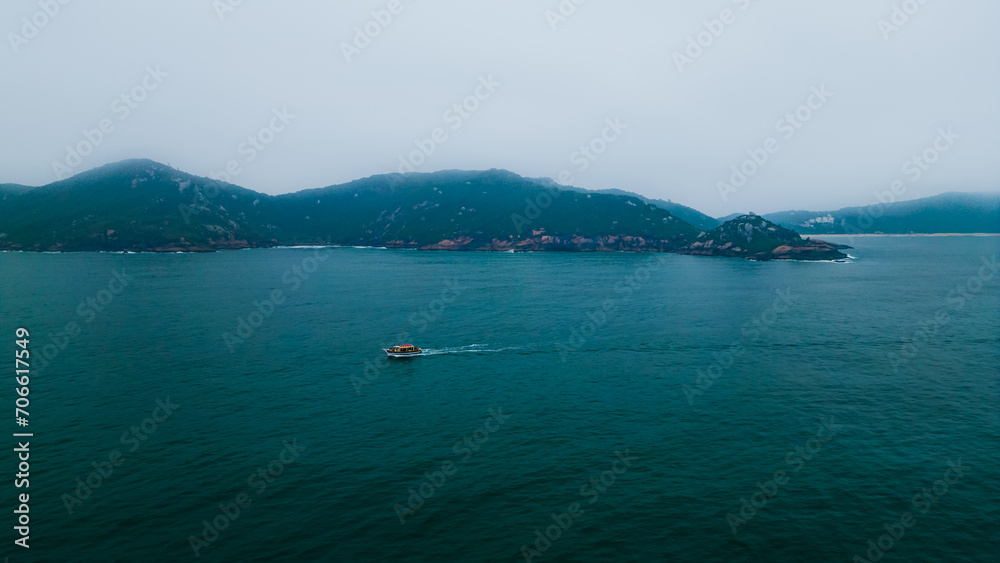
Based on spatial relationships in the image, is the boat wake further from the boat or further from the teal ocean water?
the boat

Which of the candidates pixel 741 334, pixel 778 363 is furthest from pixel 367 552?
pixel 741 334

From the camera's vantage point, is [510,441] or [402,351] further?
[402,351]

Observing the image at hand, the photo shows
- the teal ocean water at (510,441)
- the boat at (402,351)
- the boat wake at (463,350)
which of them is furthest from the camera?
the boat wake at (463,350)

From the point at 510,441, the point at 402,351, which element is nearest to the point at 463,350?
the point at 402,351

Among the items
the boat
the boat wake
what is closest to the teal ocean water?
the boat wake

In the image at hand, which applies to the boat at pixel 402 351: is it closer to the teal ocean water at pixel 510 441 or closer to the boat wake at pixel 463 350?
the boat wake at pixel 463 350

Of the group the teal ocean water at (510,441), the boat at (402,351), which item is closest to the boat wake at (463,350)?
the teal ocean water at (510,441)

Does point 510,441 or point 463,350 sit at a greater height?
point 463,350

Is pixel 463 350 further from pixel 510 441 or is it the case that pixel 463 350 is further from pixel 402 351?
pixel 510 441
